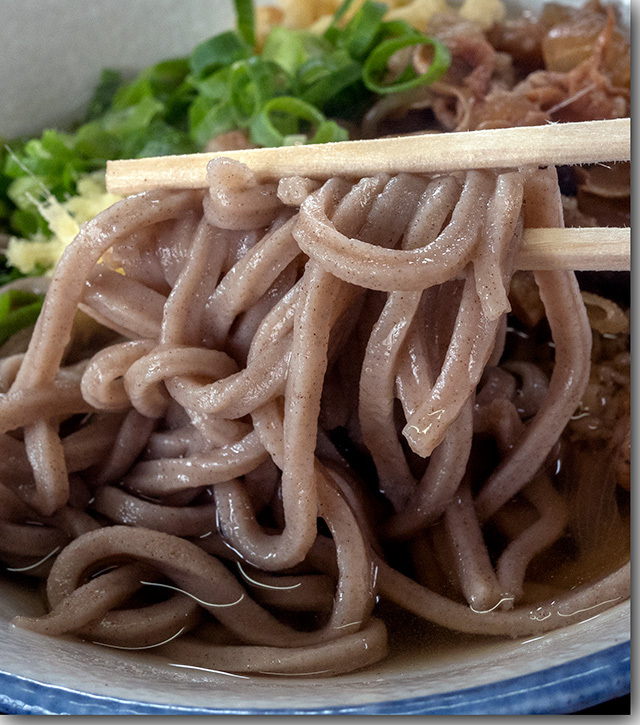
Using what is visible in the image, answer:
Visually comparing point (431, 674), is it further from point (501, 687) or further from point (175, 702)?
point (175, 702)

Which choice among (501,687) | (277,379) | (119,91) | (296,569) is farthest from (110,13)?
(501,687)

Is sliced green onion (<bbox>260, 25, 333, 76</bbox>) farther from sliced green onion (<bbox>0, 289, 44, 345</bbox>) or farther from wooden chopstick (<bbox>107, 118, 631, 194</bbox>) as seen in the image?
sliced green onion (<bbox>0, 289, 44, 345</bbox>)

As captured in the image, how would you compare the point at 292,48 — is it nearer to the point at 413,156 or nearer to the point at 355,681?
the point at 413,156

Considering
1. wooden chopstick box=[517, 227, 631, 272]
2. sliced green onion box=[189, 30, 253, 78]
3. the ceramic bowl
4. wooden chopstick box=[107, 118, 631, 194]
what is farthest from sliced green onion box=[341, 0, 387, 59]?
the ceramic bowl

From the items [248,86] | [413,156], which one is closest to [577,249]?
[413,156]

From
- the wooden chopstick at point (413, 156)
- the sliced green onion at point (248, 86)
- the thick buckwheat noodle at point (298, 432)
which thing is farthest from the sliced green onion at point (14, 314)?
the sliced green onion at point (248, 86)

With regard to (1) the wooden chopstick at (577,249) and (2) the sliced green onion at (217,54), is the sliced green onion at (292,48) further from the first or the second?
(1) the wooden chopstick at (577,249)
